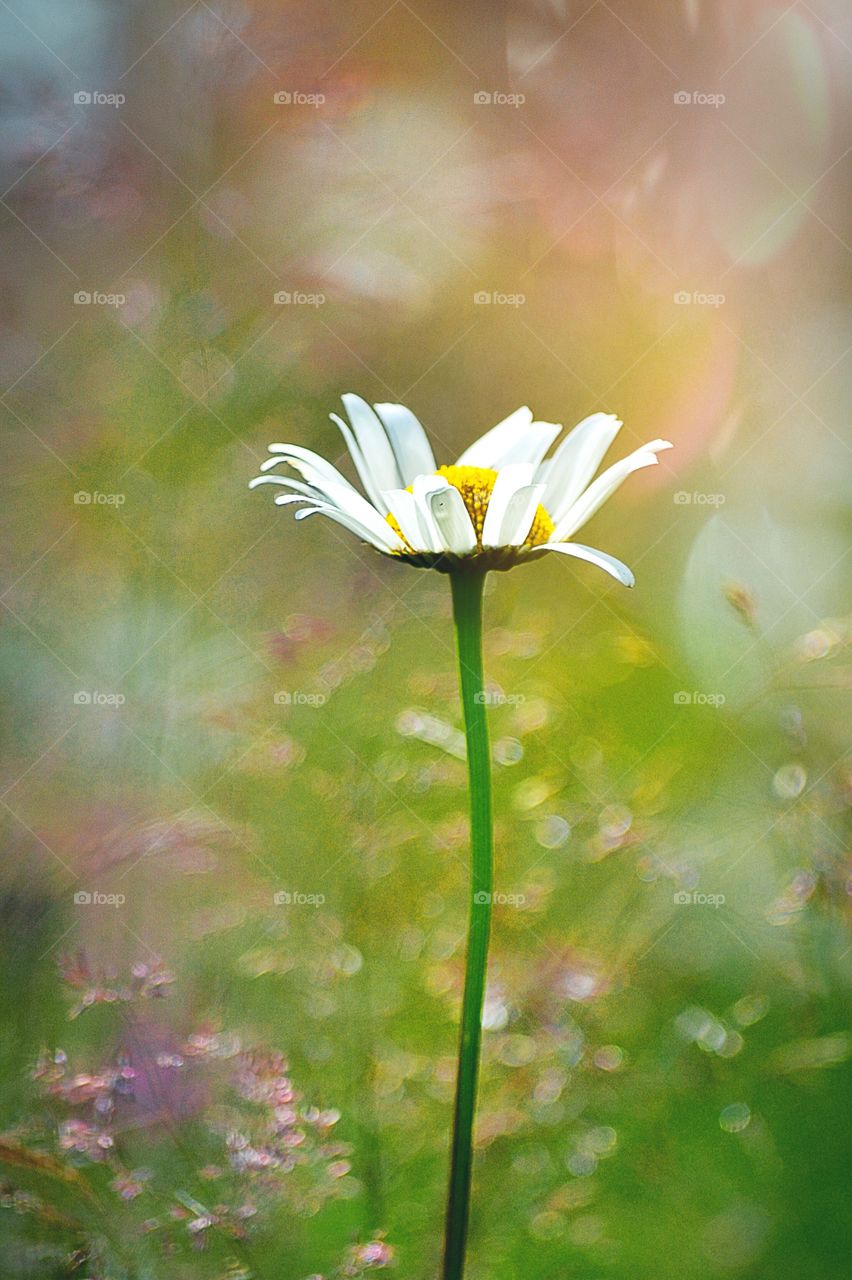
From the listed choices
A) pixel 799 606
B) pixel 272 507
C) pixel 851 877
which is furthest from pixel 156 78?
pixel 851 877

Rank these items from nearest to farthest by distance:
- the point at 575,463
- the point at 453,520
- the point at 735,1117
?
1. the point at 453,520
2. the point at 575,463
3. the point at 735,1117

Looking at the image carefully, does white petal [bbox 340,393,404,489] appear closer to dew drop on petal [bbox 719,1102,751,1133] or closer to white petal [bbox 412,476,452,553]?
white petal [bbox 412,476,452,553]

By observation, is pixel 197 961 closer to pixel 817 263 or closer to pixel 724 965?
A: pixel 724 965

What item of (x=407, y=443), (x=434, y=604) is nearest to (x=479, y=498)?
(x=407, y=443)

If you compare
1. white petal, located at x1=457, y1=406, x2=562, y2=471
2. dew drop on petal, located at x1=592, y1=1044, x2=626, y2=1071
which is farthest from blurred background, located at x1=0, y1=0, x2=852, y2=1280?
white petal, located at x1=457, y1=406, x2=562, y2=471

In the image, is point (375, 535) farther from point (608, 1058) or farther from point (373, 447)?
point (608, 1058)
